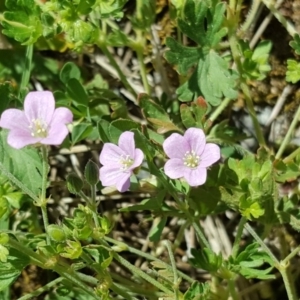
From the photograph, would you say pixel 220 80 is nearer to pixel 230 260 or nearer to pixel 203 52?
pixel 203 52

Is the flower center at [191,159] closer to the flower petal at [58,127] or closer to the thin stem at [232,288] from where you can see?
the flower petal at [58,127]

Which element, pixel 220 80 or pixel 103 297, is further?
pixel 220 80

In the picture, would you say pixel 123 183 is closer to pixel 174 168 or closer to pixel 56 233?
pixel 174 168

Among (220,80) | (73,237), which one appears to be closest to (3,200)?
(73,237)

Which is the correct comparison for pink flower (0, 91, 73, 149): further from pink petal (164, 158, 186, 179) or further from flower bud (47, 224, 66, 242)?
pink petal (164, 158, 186, 179)

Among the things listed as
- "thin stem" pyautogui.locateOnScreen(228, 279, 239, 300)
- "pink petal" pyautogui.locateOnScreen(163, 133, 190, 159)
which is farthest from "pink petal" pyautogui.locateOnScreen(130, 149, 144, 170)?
"thin stem" pyautogui.locateOnScreen(228, 279, 239, 300)

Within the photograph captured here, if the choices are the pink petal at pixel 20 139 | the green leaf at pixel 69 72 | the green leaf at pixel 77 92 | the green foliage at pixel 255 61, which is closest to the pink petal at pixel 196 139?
the green foliage at pixel 255 61
